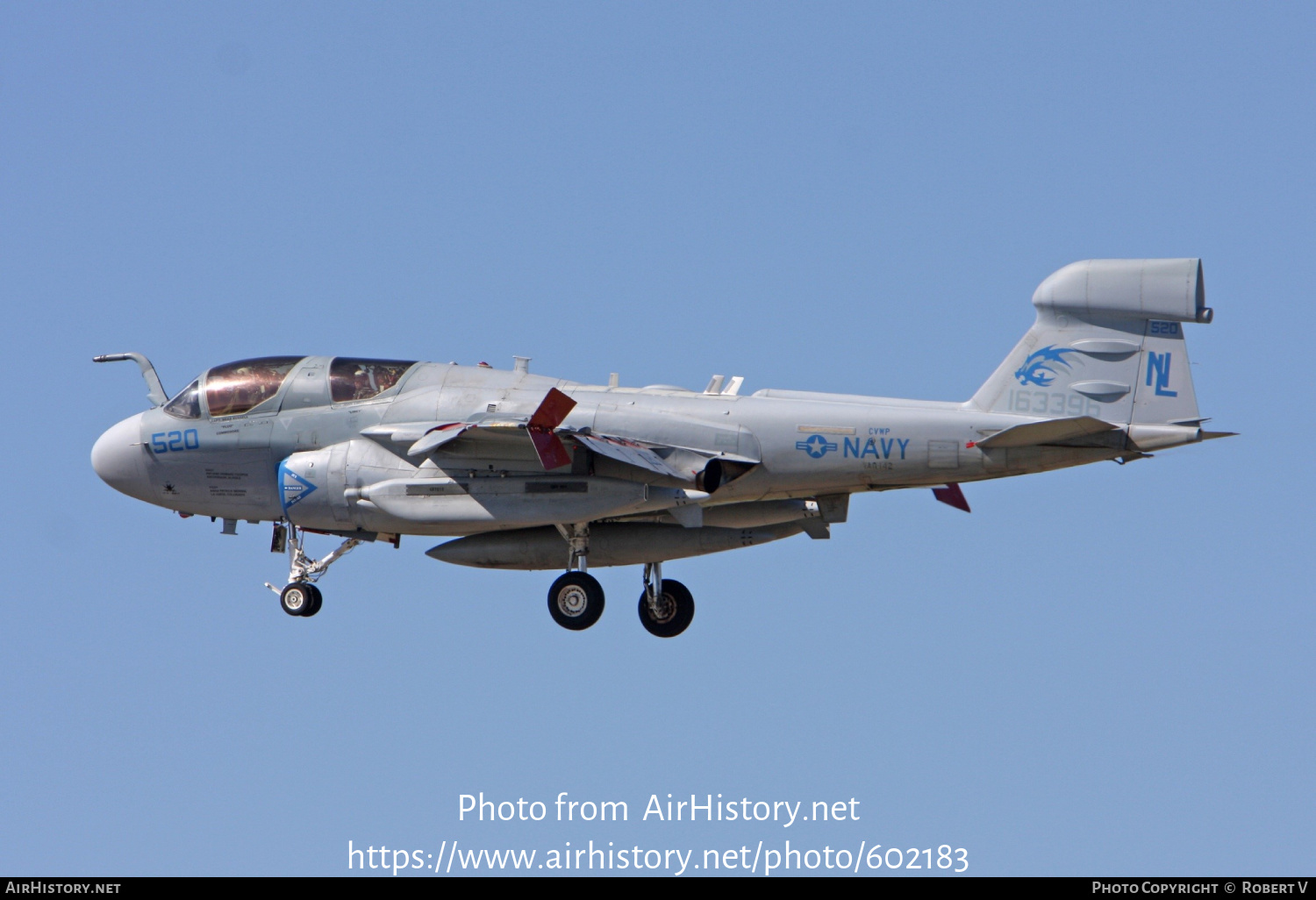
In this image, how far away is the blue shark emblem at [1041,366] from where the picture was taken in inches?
949

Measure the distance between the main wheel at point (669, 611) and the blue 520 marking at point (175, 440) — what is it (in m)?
7.16

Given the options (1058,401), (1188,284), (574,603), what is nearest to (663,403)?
(574,603)

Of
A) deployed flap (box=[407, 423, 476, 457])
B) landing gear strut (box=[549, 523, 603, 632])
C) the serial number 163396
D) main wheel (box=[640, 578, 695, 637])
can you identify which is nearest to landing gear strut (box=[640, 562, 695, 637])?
main wheel (box=[640, 578, 695, 637])

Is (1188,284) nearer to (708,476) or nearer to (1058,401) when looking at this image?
(1058,401)

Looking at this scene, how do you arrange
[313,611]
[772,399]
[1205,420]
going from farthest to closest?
1. [313,611]
2. [772,399]
3. [1205,420]

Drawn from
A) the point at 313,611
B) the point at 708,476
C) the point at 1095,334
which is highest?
the point at 1095,334

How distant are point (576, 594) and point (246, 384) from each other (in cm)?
617

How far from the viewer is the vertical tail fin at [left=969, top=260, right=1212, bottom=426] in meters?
23.5

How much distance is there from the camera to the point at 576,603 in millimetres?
25719

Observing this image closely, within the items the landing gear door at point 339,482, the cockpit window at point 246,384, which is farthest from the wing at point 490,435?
the cockpit window at point 246,384

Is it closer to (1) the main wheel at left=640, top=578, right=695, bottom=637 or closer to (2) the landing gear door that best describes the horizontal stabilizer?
(1) the main wheel at left=640, top=578, right=695, bottom=637

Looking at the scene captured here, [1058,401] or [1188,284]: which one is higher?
[1188,284]

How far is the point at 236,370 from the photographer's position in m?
27.7

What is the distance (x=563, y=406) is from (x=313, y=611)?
590 cm
